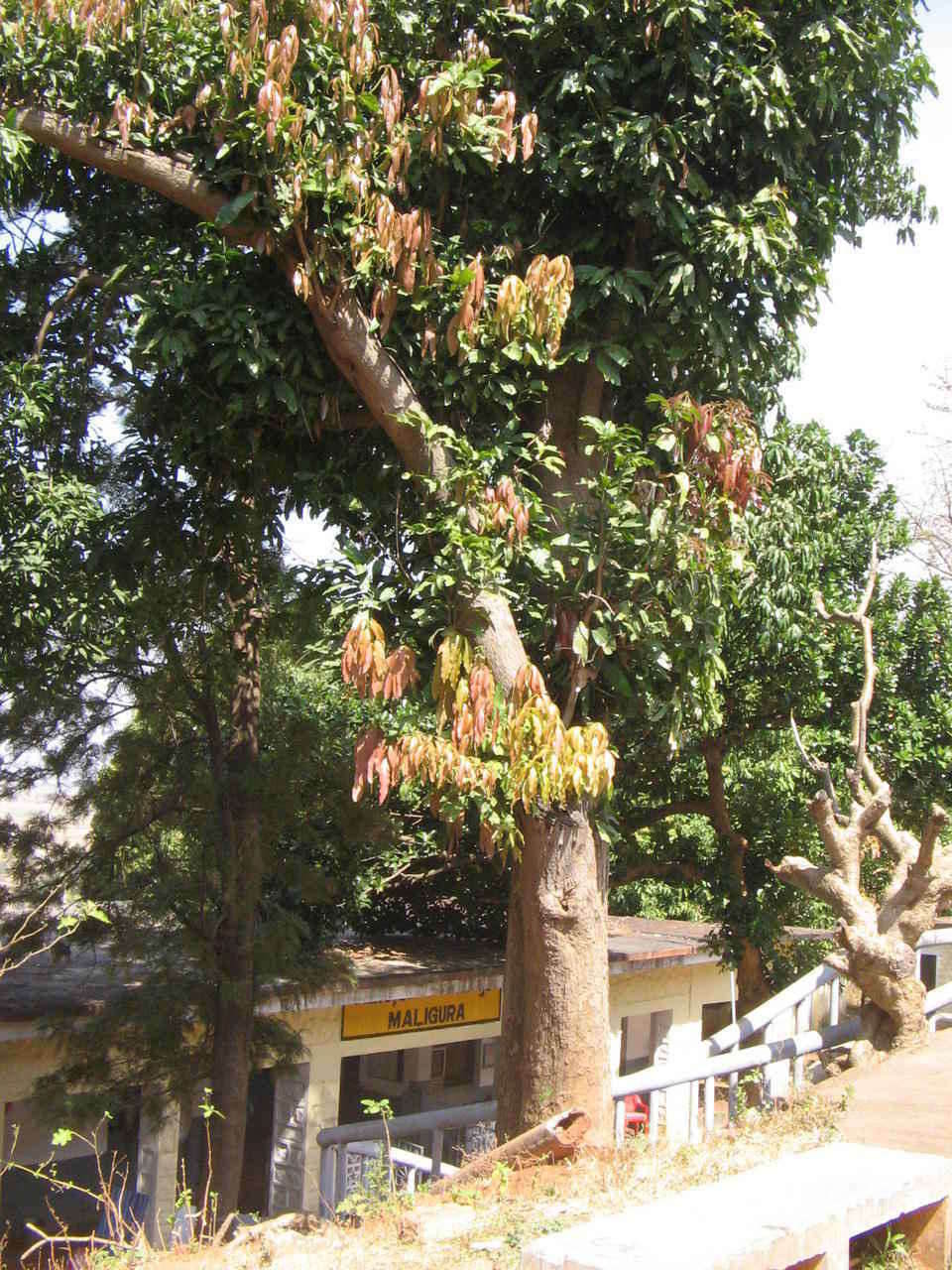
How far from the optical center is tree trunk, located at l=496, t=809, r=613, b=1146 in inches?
269

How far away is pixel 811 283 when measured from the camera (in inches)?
287

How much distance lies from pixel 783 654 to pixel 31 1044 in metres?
7.81

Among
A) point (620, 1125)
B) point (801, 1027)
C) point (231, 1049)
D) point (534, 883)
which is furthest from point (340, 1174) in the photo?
point (801, 1027)

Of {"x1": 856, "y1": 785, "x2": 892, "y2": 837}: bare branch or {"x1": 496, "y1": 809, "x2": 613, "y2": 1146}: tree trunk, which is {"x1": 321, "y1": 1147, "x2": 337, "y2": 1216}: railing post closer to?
{"x1": 496, "y1": 809, "x2": 613, "y2": 1146}: tree trunk

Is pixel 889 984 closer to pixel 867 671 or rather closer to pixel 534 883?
pixel 534 883

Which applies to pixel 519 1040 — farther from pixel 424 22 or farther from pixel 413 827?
pixel 413 827

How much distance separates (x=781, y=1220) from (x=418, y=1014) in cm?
1067

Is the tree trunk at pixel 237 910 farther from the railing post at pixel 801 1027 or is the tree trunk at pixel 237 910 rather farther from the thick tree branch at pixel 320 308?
the railing post at pixel 801 1027

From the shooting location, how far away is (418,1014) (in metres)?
14.0

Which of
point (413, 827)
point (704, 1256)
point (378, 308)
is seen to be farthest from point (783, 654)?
point (704, 1256)

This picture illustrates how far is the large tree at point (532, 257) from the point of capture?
648 cm

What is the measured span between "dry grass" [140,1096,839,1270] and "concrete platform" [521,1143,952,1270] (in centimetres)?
69

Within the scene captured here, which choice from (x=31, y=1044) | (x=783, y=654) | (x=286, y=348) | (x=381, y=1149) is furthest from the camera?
(x=783, y=654)

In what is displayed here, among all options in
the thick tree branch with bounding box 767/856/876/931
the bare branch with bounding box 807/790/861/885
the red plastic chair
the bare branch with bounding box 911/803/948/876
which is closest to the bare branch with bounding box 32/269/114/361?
the bare branch with bounding box 807/790/861/885
